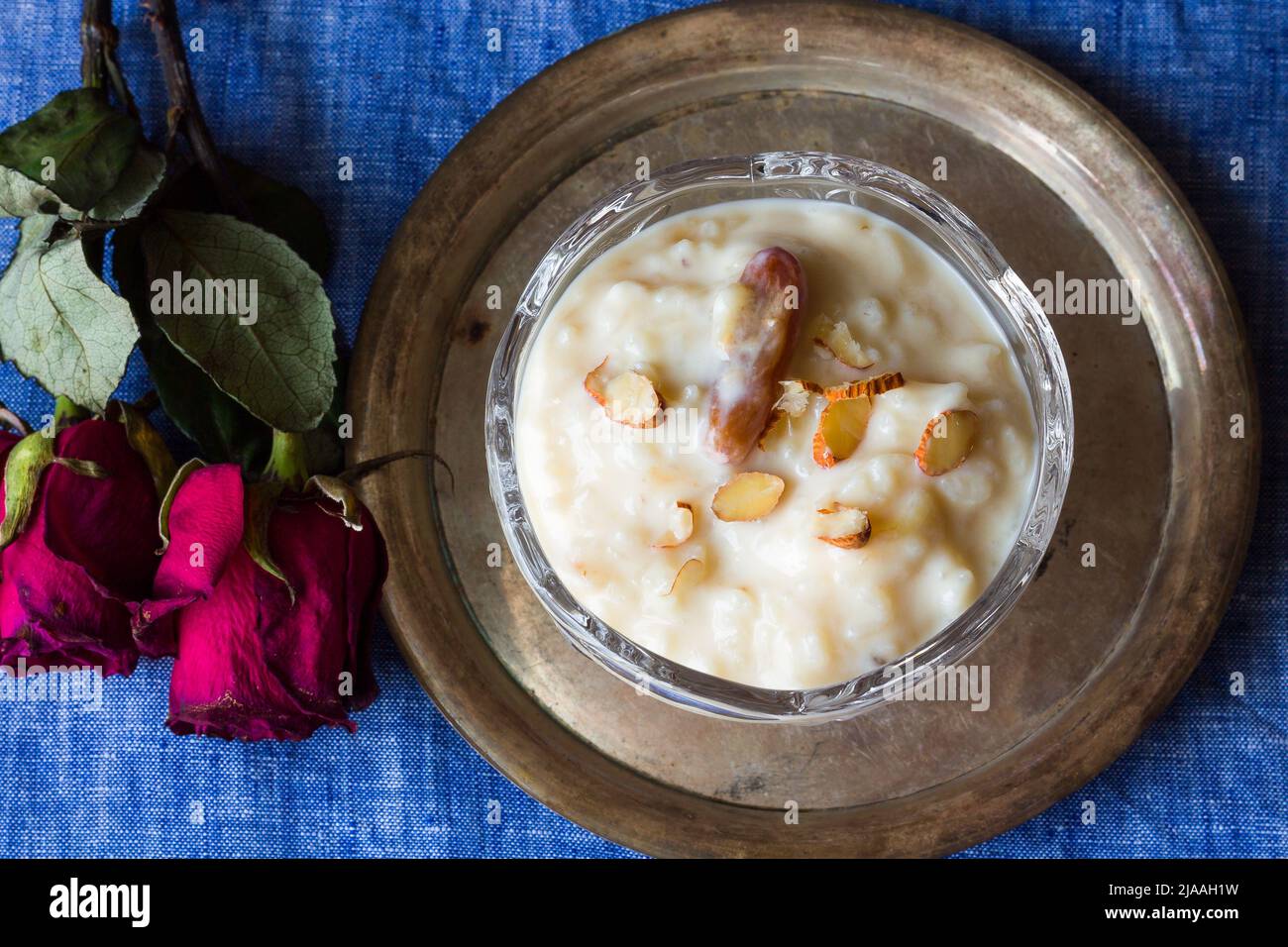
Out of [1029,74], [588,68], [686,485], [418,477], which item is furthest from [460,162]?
[1029,74]

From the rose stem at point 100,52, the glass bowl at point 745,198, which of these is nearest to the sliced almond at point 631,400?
the glass bowl at point 745,198

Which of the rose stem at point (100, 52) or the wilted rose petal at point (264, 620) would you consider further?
the rose stem at point (100, 52)

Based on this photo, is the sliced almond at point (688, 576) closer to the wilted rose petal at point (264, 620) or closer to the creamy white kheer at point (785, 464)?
the creamy white kheer at point (785, 464)

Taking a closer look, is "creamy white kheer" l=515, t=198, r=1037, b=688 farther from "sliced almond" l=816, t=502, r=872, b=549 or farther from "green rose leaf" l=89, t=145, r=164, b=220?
"green rose leaf" l=89, t=145, r=164, b=220

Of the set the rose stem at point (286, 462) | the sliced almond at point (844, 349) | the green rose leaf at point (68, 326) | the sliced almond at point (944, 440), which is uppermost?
the green rose leaf at point (68, 326)

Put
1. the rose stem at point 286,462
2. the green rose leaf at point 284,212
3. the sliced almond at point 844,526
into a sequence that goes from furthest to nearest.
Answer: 1. the green rose leaf at point 284,212
2. the rose stem at point 286,462
3. the sliced almond at point 844,526

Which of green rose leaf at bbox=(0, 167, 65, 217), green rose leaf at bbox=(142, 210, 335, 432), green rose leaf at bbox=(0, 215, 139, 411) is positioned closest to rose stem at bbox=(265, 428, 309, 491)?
green rose leaf at bbox=(142, 210, 335, 432)

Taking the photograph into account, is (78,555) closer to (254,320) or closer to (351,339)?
(254,320)
